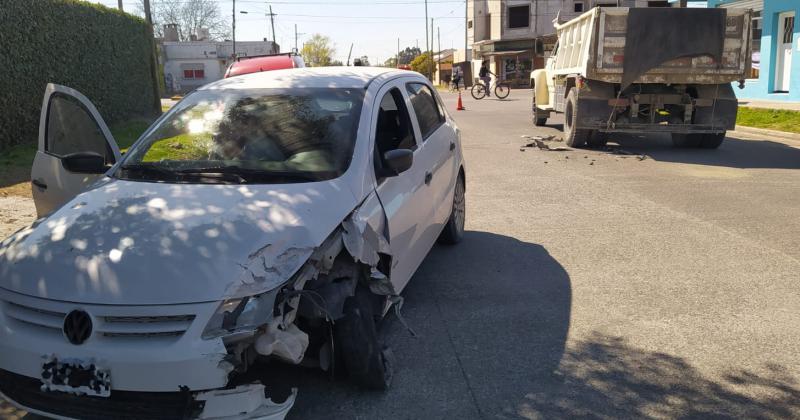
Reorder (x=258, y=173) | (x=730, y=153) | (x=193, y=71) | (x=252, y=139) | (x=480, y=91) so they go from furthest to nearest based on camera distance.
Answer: (x=193, y=71) → (x=480, y=91) → (x=730, y=153) → (x=252, y=139) → (x=258, y=173)

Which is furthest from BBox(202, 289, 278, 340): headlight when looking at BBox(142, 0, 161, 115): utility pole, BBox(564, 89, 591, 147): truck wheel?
BBox(142, 0, 161, 115): utility pole

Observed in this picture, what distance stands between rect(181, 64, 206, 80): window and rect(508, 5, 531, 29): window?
28.4 metres

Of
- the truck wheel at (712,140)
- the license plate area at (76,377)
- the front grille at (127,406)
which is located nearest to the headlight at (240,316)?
the front grille at (127,406)

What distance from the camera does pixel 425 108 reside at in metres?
5.90

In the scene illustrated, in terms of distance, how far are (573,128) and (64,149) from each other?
33.6 feet

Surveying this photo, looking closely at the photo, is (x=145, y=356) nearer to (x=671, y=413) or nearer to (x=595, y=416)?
(x=595, y=416)

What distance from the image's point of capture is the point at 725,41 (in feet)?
40.5

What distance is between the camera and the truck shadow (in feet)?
36.9

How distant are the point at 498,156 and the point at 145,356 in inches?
408

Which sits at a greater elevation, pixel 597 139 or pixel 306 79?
pixel 306 79

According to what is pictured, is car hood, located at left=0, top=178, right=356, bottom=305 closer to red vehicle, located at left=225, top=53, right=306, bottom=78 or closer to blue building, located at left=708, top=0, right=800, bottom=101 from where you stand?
red vehicle, located at left=225, top=53, right=306, bottom=78

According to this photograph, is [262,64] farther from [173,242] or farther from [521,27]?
[521,27]

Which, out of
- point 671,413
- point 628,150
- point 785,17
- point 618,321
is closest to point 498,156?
point 628,150

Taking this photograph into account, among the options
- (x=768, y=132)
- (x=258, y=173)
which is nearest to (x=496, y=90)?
(x=768, y=132)
